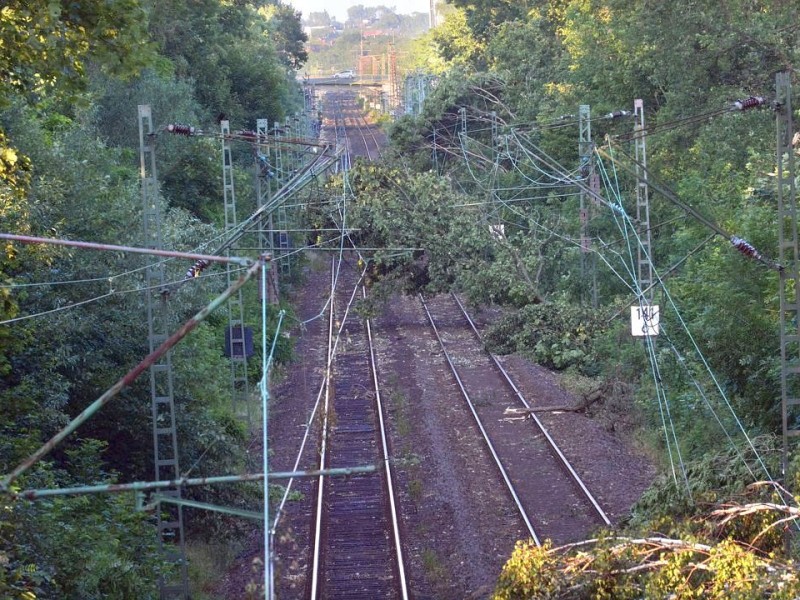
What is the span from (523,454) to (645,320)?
3046 millimetres

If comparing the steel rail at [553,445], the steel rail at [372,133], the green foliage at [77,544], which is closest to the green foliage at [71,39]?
the green foliage at [77,544]

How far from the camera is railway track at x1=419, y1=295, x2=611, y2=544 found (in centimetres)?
1432

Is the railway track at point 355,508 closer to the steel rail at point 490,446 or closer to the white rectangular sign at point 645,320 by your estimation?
the steel rail at point 490,446

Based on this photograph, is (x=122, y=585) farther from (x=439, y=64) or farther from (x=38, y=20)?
(x=439, y=64)

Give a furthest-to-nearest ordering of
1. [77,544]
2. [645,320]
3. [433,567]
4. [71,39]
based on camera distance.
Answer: [645,320] → [433,567] → [71,39] → [77,544]

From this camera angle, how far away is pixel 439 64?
75.0 m

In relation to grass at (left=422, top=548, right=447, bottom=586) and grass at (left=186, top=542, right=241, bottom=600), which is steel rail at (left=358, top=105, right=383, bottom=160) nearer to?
grass at (left=186, top=542, right=241, bottom=600)

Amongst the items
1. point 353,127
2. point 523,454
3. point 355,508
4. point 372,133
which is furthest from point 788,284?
point 353,127

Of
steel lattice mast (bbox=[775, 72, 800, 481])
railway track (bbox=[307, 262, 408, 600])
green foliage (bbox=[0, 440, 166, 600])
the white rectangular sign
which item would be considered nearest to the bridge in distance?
railway track (bbox=[307, 262, 408, 600])

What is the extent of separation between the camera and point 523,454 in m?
17.6

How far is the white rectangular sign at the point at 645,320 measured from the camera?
16.6 metres

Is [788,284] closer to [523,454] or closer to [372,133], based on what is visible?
[523,454]

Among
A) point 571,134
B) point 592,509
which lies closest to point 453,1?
point 571,134

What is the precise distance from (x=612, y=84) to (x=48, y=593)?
26738mm
